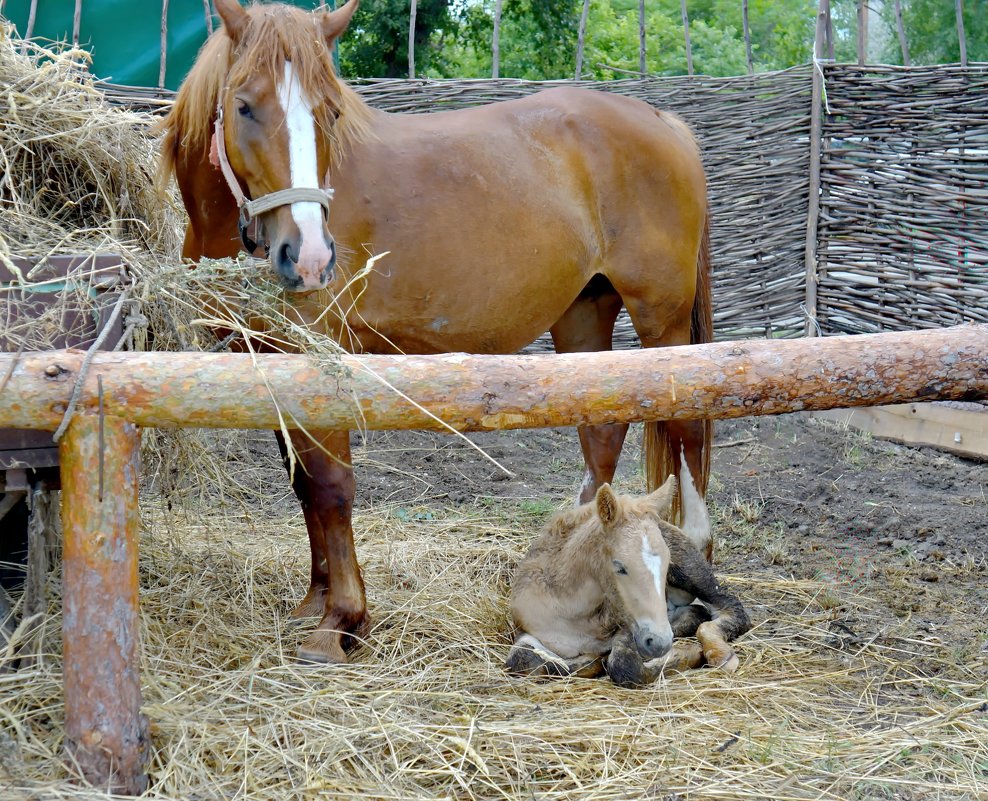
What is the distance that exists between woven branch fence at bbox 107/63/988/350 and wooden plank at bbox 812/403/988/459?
2.13ft

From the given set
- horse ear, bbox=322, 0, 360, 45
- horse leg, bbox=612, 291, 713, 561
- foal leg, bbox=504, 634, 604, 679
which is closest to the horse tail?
horse leg, bbox=612, 291, 713, 561

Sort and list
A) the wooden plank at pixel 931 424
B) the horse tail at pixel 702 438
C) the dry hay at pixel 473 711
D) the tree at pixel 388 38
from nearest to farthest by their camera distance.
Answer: the dry hay at pixel 473 711
the horse tail at pixel 702 438
the wooden plank at pixel 931 424
the tree at pixel 388 38

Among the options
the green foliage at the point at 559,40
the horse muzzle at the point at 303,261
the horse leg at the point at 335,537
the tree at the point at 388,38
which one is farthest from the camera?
the green foliage at the point at 559,40

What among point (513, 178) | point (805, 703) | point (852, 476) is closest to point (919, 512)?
point (852, 476)

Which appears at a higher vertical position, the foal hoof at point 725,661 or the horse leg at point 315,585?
the horse leg at point 315,585

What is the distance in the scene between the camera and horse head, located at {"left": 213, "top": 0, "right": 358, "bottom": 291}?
122 inches

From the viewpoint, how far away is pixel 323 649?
11.8ft

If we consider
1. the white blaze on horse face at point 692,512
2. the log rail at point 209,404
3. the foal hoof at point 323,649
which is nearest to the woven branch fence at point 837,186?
the white blaze on horse face at point 692,512

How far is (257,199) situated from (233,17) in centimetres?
66

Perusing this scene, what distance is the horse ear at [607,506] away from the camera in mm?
3586

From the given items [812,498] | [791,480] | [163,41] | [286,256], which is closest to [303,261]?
[286,256]

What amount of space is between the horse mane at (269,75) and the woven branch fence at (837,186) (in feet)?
10.9

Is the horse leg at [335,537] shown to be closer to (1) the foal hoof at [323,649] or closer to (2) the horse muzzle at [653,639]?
(1) the foal hoof at [323,649]

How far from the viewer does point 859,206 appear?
746cm
